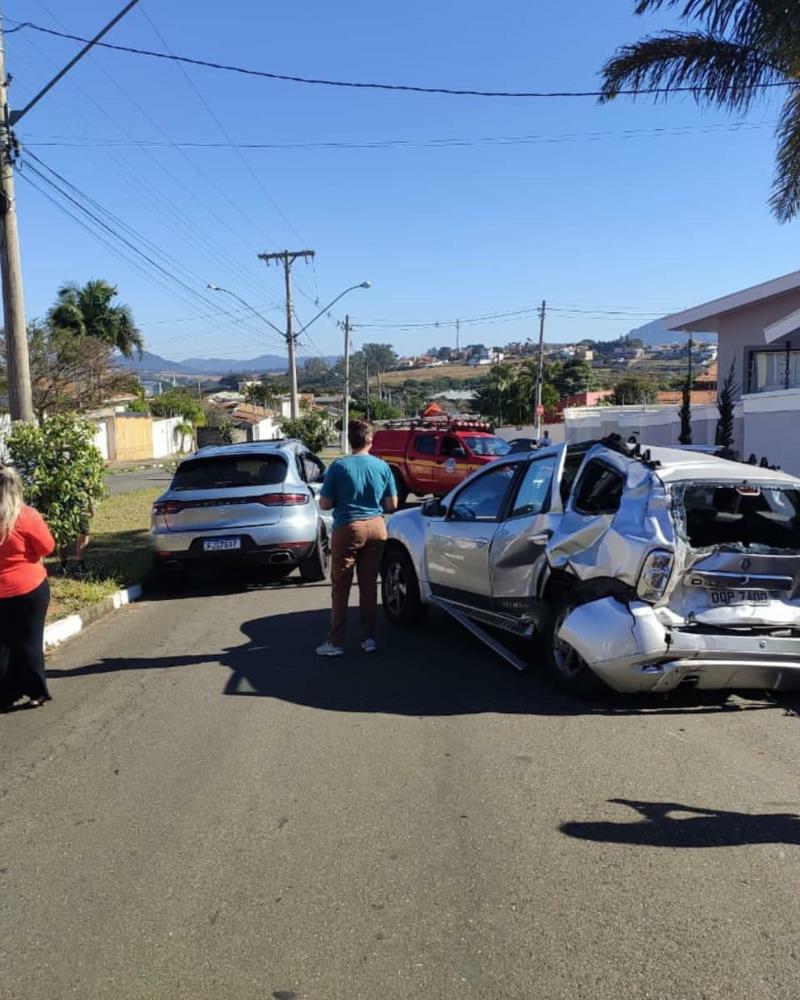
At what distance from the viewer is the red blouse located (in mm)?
5758

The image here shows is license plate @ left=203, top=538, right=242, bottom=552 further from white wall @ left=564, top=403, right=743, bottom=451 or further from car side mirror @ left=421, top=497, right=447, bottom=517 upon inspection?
white wall @ left=564, top=403, right=743, bottom=451

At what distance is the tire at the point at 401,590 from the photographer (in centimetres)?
825

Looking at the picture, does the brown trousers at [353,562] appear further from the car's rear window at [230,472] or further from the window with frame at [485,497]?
the car's rear window at [230,472]

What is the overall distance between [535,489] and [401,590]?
2.03 metres

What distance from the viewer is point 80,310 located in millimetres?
51000

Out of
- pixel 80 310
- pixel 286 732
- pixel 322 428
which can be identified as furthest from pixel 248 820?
pixel 80 310

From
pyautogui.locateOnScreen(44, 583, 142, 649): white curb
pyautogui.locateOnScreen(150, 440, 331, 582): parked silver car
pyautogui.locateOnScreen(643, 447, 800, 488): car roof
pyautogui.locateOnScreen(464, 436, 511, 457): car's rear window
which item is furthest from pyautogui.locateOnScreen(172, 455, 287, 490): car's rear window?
pyautogui.locateOnScreen(464, 436, 511, 457): car's rear window

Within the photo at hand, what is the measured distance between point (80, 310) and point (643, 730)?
51.0 m

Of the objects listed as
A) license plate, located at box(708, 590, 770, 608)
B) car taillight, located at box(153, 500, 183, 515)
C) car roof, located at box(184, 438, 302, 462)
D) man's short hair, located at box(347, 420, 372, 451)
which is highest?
man's short hair, located at box(347, 420, 372, 451)

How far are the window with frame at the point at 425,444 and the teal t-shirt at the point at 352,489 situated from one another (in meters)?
13.6

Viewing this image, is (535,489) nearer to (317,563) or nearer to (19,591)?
(19,591)

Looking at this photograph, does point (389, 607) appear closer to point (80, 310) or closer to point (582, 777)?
point (582, 777)

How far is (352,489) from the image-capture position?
717 cm

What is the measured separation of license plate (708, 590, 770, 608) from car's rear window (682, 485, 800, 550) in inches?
18.2
